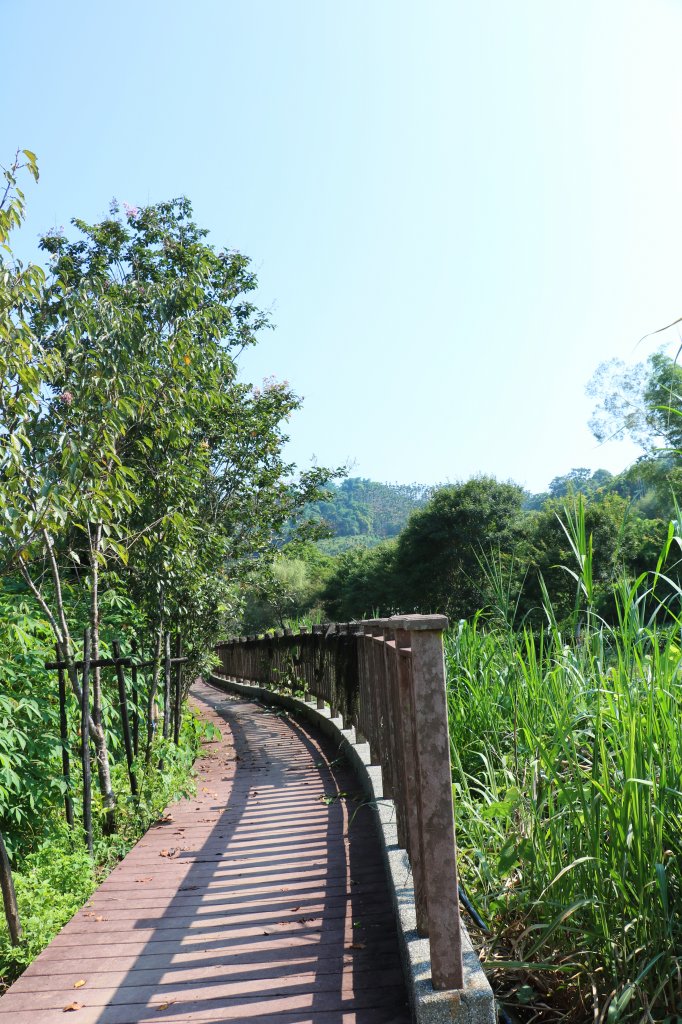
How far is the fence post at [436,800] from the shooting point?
2.28 meters

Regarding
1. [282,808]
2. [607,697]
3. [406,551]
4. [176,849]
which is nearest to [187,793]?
[282,808]

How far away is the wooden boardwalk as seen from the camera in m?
2.83

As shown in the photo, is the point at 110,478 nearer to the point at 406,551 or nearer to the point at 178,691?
the point at 178,691

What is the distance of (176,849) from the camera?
495 centimetres

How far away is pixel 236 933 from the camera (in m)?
3.49

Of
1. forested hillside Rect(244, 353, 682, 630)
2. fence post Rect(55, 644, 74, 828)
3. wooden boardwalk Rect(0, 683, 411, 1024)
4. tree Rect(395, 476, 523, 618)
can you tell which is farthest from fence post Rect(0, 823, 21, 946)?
tree Rect(395, 476, 523, 618)

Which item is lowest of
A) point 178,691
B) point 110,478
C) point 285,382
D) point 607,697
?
point 178,691

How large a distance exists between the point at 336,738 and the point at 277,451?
6.46 metres

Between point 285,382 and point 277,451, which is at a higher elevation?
point 285,382

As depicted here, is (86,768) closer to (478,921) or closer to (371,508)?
(478,921)

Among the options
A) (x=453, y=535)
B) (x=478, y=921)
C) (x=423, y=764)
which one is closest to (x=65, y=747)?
(x=478, y=921)

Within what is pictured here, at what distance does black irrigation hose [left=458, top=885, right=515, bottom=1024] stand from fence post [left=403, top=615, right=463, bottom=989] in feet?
0.78

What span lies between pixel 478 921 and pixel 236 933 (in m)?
1.25

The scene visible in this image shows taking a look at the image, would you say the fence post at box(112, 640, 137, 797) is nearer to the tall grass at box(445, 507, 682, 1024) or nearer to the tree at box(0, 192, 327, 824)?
the tree at box(0, 192, 327, 824)
